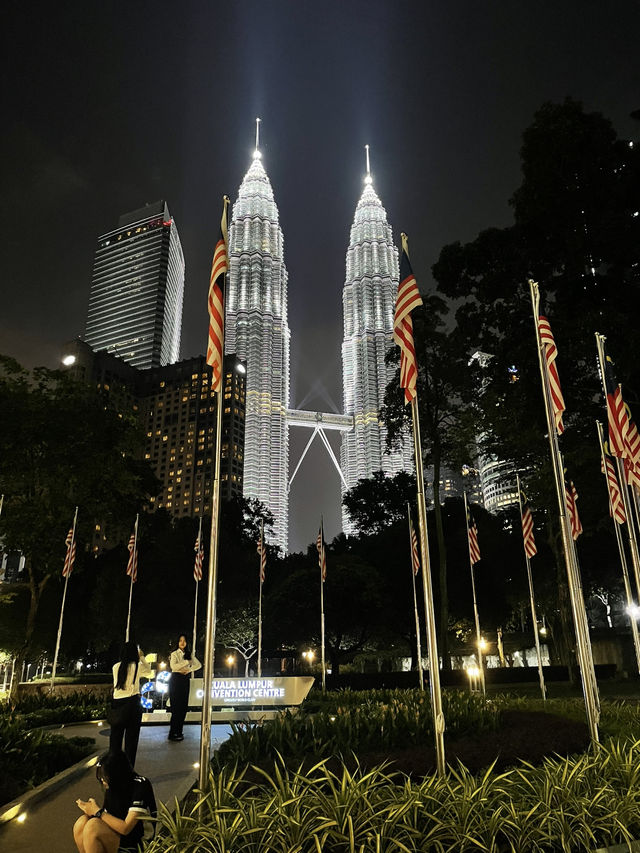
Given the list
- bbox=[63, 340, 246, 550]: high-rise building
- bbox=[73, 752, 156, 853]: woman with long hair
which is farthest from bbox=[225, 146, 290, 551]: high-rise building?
bbox=[73, 752, 156, 853]: woman with long hair

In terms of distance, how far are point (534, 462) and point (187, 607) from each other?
29347 millimetres

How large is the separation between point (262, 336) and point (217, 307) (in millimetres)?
147739

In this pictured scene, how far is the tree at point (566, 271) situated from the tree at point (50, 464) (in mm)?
18270

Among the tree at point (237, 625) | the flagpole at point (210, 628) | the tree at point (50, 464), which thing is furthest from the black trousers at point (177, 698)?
the tree at point (237, 625)

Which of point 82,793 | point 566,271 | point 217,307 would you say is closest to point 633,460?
point 566,271

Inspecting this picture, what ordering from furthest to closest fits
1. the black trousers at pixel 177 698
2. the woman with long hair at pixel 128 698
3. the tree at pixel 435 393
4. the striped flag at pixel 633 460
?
the tree at pixel 435 393
the striped flag at pixel 633 460
the black trousers at pixel 177 698
the woman with long hair at pixel 128 698

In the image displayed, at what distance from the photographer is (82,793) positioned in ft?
30.9

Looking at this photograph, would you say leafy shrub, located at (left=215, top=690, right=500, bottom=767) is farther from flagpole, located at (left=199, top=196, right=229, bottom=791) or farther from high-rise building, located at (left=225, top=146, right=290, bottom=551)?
A: high-rise building, located at (left=225, top=146, right=290, bottom=551)

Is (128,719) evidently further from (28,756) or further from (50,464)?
(50,464)

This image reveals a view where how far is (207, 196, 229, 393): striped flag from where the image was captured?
9.63m

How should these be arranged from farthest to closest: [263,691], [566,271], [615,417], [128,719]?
1. [566,271]
2. [263,691]
3. [615,417]
4. [128,719]

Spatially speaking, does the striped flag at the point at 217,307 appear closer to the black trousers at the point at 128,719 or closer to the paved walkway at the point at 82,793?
the black trousers at the point at 128,719

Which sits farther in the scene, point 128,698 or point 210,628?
point 128,698

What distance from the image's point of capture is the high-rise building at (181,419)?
141625mm
